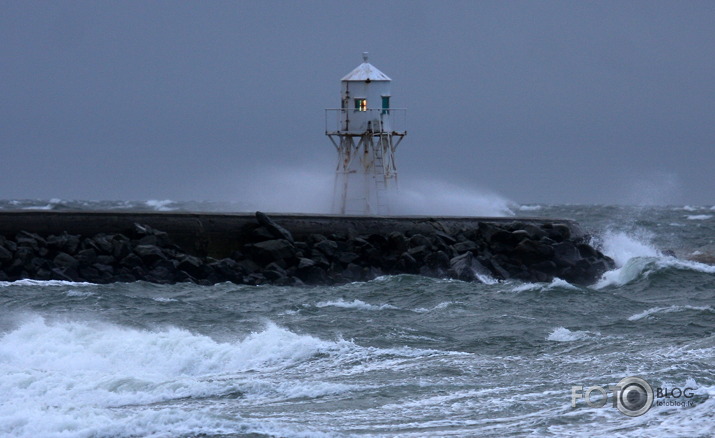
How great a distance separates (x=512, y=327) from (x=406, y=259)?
240 inches

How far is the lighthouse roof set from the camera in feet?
76.0

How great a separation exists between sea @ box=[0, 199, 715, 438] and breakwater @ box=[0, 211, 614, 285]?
3.00 ft

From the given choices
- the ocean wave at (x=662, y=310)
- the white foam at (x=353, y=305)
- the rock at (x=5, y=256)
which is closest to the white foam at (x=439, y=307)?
the white foam at (x=353, y=305)

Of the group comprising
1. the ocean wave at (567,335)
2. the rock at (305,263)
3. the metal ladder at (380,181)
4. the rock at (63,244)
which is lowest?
the ocean wave at (567,335)

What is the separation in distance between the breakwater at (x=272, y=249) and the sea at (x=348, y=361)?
913 mm

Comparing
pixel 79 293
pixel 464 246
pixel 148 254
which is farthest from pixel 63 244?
pixel 464 246

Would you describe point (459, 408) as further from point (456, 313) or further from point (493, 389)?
point (456, 313)

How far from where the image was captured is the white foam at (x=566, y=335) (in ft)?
38.2

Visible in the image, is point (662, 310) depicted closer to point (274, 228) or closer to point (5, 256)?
point (274, 228)

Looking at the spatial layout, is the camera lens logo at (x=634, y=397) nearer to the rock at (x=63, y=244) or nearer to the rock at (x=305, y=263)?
the rock at (x=305, y=263)

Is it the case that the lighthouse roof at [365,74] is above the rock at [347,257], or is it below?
above

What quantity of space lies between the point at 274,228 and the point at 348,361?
26.6 feet

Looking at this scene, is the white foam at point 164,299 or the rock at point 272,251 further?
the rock at point 272,251

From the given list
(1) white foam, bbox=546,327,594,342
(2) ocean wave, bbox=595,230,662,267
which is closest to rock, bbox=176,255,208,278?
(1) white foam, bbox=546,327,594,342
